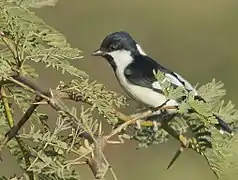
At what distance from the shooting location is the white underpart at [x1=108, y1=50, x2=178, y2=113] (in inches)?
99.6

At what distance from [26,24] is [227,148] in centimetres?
35

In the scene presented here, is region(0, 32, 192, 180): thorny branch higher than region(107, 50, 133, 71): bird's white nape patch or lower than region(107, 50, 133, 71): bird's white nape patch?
lower

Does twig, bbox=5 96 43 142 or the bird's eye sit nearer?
twig, bbox=5 96 43 142

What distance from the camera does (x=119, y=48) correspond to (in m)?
3.14

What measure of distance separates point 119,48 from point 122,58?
0.04 metres

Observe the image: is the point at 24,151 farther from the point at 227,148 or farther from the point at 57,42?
the point at 227,148

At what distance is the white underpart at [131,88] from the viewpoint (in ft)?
8.30

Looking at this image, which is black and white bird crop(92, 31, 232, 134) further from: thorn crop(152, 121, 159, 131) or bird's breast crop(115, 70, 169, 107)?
thorn crop(152, 121, 159, 131)

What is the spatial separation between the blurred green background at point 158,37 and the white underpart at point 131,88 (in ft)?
12.3

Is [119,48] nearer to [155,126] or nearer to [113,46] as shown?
[113,46]

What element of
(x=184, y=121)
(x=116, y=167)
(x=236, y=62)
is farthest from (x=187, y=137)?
(x=236, y=62)

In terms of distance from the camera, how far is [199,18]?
41.6ft

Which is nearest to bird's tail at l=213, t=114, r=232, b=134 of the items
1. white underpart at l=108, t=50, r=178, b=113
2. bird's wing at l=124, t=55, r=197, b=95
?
white underpart at l=108, t=50, r=178, b=113

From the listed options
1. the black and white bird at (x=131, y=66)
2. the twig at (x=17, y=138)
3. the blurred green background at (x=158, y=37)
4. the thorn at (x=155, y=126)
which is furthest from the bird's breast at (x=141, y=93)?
the blurred green background at (x=158, y=37)
